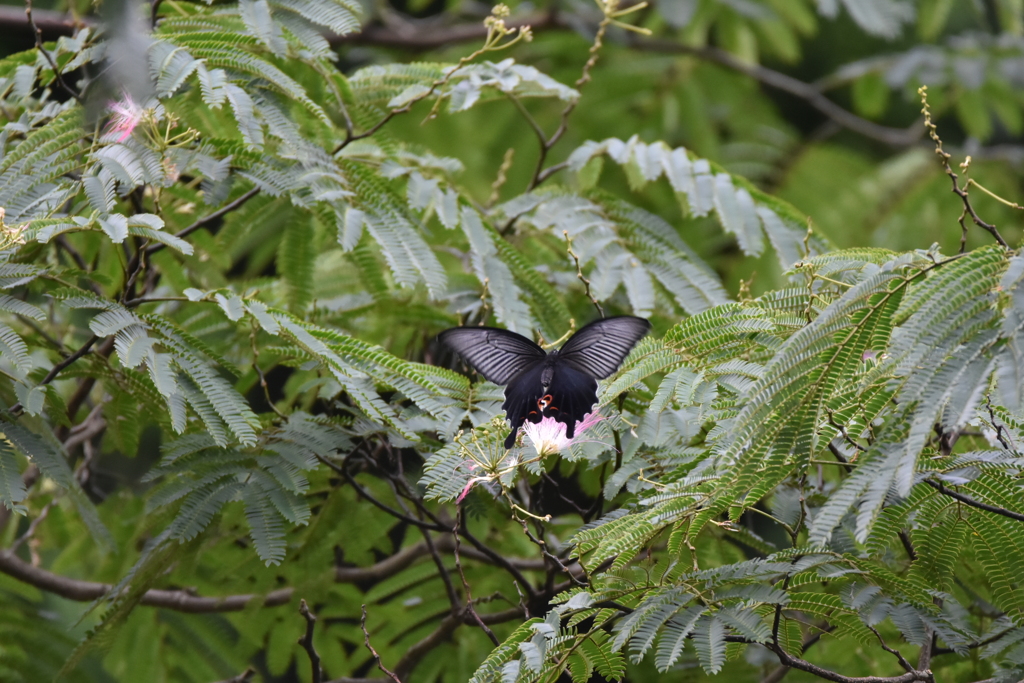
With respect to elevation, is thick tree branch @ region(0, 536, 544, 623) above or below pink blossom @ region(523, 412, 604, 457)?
below

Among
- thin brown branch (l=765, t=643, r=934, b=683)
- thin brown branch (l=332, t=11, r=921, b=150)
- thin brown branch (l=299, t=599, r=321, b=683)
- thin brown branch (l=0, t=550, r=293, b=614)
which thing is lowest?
thin brown branch (l=0, t=550, r=293, b=614)

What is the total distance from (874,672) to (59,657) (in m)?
2.17

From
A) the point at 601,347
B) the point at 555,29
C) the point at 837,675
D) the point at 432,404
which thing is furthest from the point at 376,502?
the point at 555,29

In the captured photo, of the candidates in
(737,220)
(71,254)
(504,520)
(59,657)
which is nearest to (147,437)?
(59,657)

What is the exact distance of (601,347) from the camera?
1.73 m

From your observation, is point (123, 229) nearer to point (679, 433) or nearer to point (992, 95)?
point (679, 433)

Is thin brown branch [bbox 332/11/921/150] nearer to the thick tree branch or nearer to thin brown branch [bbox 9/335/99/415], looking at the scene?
the thick tree branch

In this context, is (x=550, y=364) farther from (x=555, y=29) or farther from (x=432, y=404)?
(x=555, y=29)

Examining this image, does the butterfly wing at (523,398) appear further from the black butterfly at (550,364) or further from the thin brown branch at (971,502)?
the thin brown branch at (971,502)

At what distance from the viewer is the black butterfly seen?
1.63 meters

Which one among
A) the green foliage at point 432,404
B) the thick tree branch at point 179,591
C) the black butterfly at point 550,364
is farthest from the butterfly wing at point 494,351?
the thick tree branch at point 179,591

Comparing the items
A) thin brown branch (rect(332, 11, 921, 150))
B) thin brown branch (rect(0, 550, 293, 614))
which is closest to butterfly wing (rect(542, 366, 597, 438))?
thin brown branch (rect(0, 550, 293, 614))

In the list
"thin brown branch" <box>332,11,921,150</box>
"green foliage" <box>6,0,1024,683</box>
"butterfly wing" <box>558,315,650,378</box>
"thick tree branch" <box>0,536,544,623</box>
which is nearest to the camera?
"green foliage" <box>6,0,1024,683</box>

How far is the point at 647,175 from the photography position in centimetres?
247
